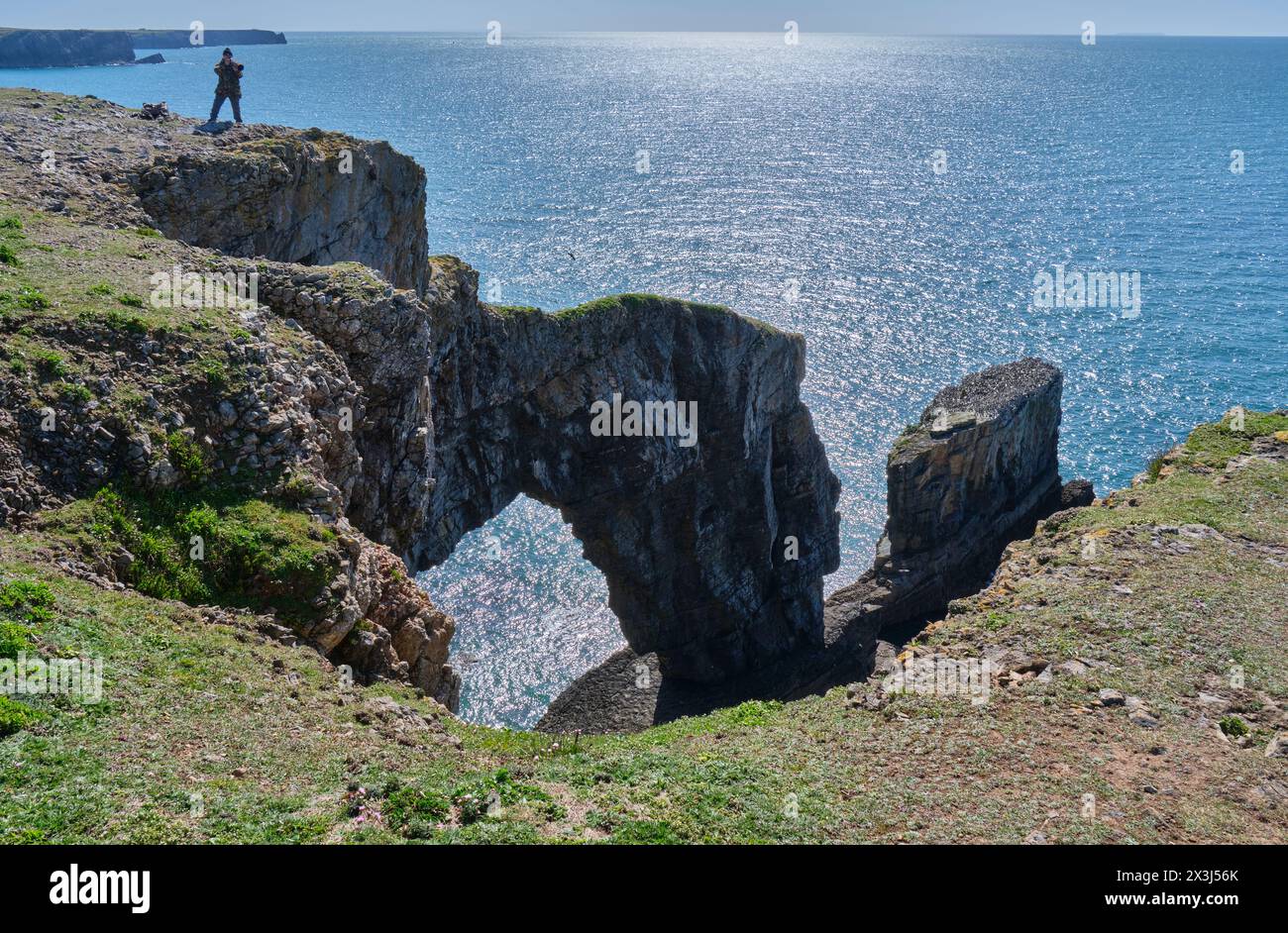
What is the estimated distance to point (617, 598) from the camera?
5084 centimetres

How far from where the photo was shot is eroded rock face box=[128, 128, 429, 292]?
29.6m

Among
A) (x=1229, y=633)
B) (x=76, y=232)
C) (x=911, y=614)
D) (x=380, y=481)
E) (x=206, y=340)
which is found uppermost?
(x=76, y=232)

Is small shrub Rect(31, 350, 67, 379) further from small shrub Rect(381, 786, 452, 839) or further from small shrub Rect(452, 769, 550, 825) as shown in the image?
small shrub Rect(452, 769, 550, 825)

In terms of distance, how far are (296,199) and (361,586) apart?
1930 cm

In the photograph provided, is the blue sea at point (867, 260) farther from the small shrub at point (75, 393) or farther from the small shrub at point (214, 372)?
the small shrub at point (75, 393)

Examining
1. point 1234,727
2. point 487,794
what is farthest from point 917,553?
point 487,794

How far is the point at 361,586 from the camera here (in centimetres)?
1980

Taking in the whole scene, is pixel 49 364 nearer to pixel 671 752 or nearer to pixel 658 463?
pixel 671 752

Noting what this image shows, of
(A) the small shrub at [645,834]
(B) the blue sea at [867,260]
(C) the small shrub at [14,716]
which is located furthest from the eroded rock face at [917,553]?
(C) the small shrub at [14,716]

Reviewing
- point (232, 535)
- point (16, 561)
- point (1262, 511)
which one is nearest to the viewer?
point (16, 561)
